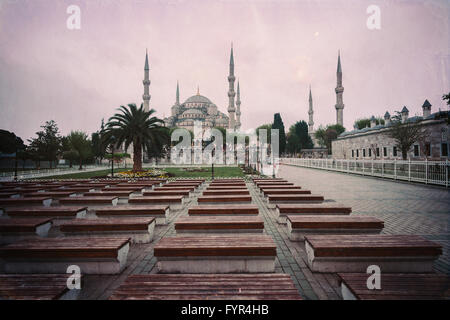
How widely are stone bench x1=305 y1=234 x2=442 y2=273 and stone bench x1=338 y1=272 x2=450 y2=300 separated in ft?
2.19

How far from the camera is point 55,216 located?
569 cm

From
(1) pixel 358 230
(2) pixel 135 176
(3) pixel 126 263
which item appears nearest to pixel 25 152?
(2) pixel 135 176

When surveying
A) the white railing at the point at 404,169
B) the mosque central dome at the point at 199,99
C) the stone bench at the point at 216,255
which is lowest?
the stone bench at the point at 216,255

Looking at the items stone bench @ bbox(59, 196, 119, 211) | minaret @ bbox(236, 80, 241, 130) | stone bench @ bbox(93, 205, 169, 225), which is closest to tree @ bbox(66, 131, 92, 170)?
stone bench @ bbox(59, 196, 119, 211)

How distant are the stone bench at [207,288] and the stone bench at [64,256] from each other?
1080 mm

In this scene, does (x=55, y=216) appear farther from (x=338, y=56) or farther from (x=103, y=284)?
(x=338, y=56)

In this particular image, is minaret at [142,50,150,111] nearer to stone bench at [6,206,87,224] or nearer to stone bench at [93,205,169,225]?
stone bench at [6,206,87,224]

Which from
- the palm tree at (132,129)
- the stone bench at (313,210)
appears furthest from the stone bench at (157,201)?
the palm tree at (132,129)

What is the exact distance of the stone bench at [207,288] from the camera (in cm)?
223

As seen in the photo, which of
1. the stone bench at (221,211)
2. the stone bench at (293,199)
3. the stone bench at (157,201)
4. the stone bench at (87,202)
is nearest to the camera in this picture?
the stone bench at (221,211)

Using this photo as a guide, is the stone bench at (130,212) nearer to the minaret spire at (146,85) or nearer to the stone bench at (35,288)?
the stone bench at (35,288)

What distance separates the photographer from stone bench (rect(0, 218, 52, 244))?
4.51 meters

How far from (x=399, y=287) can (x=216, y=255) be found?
2.15 metres
